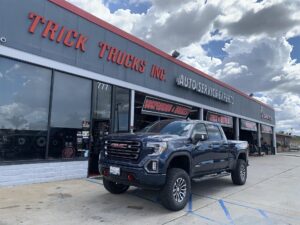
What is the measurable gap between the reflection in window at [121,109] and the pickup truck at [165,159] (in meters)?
4.26

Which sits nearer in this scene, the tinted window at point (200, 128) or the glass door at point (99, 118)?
the tinted window at point (200, 128)

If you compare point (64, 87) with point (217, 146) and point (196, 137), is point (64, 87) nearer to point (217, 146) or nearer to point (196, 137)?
point (196, 137)

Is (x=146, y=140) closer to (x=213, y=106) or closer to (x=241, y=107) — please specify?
(x=213, y=106)

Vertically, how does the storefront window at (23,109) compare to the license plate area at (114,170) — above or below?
above

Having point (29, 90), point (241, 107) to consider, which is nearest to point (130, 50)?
point (29, 90)

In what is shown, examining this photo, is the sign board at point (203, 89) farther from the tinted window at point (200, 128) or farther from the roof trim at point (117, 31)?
the tinted window at point (200, 128)

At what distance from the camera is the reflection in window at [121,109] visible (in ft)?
38.4

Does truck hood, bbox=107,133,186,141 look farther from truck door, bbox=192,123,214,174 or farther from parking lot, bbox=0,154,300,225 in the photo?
parking lot, bbox=0,154,300,225

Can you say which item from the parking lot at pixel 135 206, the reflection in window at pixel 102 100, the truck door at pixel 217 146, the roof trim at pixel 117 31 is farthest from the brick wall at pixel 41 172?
the roof trim at pixel 117 31

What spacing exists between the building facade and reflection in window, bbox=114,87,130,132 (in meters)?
0.04

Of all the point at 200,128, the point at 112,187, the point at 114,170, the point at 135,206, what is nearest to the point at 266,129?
the point at 200,128

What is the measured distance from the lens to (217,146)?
8.04m

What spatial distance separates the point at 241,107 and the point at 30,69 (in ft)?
68.2

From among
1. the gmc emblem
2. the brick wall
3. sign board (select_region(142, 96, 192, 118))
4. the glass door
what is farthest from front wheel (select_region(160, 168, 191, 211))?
sign board (select_region(142, 96, 192, 118))
